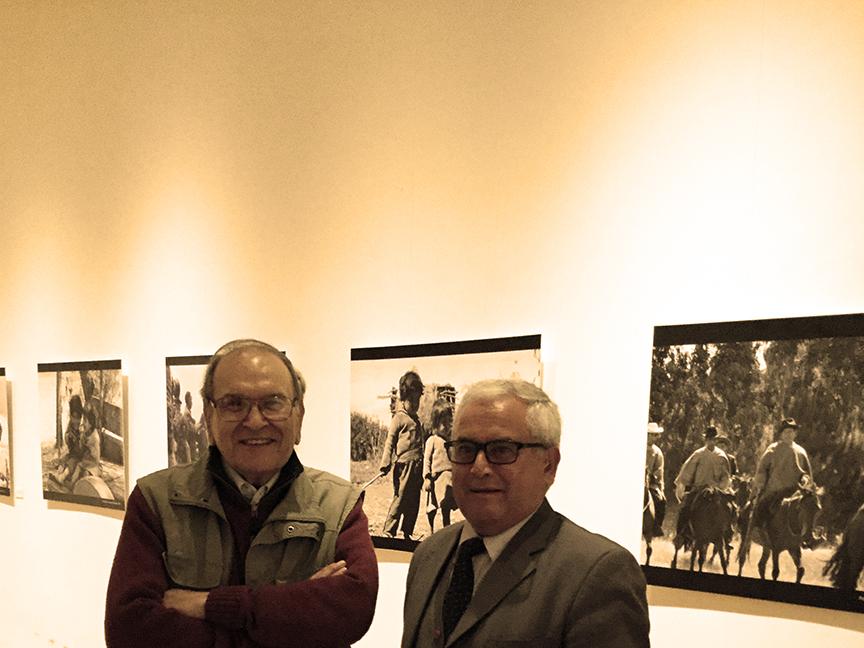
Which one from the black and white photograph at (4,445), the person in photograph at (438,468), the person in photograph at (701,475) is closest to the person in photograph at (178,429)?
the person in photograph at (438,468)

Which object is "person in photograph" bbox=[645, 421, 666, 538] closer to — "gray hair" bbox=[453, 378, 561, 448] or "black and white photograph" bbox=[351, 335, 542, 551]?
"black and white photograph" bbox=[351, 335, 542, 551]

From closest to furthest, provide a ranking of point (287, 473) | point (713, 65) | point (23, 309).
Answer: point (287, 473) < point (713, 65) < point (23, 309)

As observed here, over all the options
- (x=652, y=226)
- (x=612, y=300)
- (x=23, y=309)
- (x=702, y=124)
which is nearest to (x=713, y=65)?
(x=702, y=124)

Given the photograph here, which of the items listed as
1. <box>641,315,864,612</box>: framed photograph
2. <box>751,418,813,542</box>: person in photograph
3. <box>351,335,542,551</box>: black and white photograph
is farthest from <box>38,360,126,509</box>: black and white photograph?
<box>751,418,813,542</box>: person in photograph

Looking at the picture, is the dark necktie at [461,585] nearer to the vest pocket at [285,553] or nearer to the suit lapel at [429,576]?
the suit lapel at [429,576]

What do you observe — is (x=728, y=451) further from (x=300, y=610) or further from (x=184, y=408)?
(x=184, y=408)

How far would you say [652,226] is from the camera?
376 cm

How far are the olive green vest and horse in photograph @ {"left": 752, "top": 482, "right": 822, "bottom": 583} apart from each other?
160cm

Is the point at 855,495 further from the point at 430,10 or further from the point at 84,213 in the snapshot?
the point at 84,213

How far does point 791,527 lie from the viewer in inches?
128

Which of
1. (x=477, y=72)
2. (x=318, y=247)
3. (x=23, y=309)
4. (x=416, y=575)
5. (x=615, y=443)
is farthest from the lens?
(x=23, y=309)

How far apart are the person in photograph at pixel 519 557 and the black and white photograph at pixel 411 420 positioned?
155 cm

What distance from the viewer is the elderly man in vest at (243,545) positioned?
3047 millimetres

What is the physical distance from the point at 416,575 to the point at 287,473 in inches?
25.9
